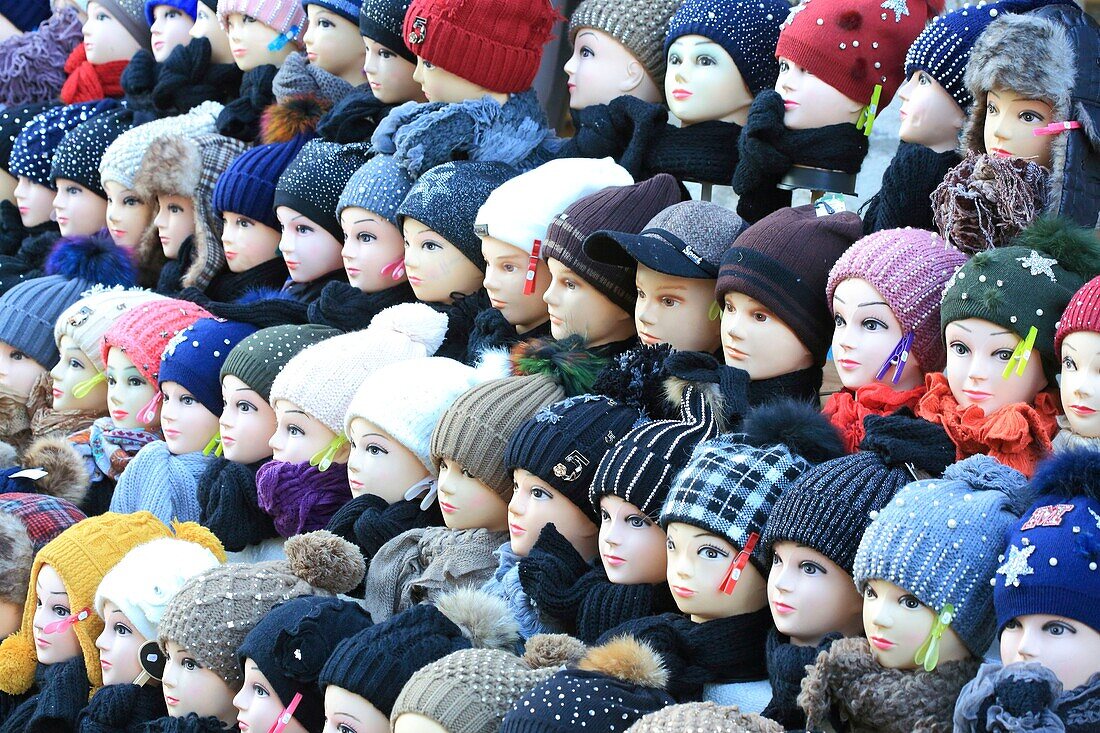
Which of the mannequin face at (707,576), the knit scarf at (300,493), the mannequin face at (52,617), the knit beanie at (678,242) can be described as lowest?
the mannequin face at (52,617)

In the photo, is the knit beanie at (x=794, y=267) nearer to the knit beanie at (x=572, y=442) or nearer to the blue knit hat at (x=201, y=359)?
the knit beanie at (x=572, y=442)

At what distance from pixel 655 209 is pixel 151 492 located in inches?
70.9

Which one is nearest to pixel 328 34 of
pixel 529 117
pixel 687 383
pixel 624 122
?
pixel 529 117

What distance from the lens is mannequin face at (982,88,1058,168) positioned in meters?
3.65

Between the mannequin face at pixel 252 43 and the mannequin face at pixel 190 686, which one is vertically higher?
the mannequin face at pixel 252 43

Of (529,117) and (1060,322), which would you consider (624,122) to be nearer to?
(529,117)

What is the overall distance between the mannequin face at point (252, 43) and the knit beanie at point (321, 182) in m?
0.87

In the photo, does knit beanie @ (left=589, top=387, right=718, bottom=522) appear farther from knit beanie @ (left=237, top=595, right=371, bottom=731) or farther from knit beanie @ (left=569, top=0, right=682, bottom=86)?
knit beanie @ (left=569, top=0, right=682, bottom=86)

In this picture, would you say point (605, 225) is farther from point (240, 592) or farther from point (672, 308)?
point (240, 592)

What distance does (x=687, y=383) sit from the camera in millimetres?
3746

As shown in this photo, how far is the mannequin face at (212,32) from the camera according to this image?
6211mm

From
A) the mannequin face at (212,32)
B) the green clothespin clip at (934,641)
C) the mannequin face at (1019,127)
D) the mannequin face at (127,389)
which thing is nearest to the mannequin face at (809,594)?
the green clothespin clip at (934,641)

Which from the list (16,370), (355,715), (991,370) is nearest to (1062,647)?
(991,370)

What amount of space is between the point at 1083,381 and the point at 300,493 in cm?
222
